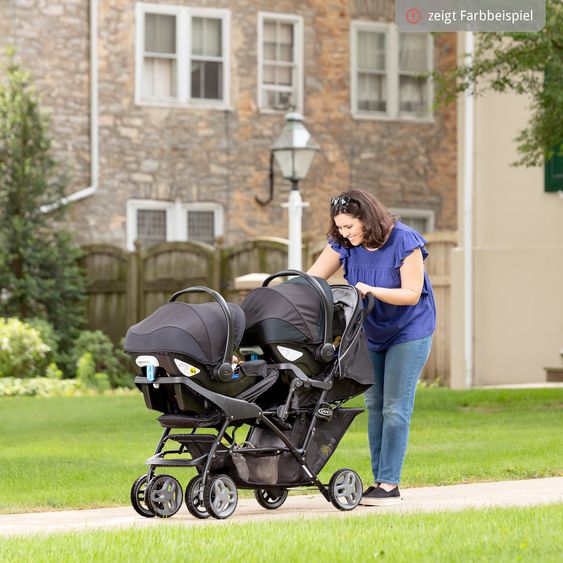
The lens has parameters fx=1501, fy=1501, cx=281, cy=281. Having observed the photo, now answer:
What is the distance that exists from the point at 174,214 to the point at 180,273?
7.14ft

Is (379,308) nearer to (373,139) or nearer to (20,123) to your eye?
(20,123)

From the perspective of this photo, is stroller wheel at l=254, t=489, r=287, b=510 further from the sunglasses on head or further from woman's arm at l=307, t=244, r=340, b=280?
the sunglasses on head

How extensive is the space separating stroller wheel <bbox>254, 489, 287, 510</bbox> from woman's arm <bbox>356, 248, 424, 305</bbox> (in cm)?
120

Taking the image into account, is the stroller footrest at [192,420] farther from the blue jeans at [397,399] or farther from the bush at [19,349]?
the bush at [19,349]

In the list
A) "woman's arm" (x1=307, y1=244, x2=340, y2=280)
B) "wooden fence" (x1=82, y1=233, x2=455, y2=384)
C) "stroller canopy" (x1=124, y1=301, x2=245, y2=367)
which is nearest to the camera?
"stroller canopy" (x1=124, y1=301, x2=245, y2=367)

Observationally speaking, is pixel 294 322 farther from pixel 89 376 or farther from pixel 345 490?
pixel 89 376

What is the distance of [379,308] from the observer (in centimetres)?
842

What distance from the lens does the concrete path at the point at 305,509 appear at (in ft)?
24.8

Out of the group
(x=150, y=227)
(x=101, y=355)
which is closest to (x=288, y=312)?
(x=101, y=355)

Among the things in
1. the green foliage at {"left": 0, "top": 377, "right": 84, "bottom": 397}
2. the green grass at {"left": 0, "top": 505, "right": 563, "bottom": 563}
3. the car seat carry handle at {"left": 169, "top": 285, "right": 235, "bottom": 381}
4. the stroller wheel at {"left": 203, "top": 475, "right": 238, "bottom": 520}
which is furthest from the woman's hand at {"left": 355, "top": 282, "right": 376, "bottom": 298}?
the green foliage at {"left": 0, "top": 377, "right": 84, "bottom": 397}

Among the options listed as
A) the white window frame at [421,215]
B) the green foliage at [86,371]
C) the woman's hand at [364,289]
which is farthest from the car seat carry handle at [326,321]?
the white window frame at [421,215]

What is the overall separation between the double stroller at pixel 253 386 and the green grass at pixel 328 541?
1.89 feet

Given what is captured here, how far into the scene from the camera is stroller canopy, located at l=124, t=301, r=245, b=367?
7.54 m

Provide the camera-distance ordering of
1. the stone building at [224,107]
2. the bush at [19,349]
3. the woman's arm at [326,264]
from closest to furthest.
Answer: the woman's arm at [326,264]
the bush at [19,349]
the stone building at [224,107]
